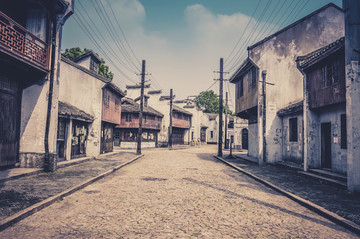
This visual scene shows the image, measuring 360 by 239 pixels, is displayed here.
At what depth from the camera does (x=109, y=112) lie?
1975 centimetres

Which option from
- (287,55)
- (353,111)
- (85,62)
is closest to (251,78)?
(287,55)

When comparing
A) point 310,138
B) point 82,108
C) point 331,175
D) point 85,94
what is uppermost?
point 85,94

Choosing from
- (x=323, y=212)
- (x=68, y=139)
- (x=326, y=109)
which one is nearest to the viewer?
(x=323, y=212)

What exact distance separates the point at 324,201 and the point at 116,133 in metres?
31.3

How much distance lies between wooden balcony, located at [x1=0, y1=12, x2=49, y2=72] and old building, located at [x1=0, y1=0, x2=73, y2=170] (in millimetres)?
52

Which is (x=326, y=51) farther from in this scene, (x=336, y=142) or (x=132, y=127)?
(x=132, y=127)

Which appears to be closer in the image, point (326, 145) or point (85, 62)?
point (326, 145)

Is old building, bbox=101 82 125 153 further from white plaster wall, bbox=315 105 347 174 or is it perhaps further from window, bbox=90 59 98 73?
white plaster wall, bbox=315 105 347 174

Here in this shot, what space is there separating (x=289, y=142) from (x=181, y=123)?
98.1 feet

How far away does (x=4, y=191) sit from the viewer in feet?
20.4

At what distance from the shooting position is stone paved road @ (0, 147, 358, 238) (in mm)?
4043

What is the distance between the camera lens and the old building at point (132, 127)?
33.0 m

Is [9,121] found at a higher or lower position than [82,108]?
lower

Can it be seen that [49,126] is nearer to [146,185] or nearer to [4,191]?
[4,191]
